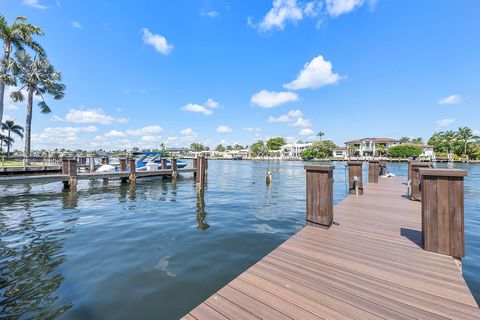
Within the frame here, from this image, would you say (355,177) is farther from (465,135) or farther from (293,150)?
(293,150)

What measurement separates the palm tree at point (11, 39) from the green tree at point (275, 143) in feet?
364

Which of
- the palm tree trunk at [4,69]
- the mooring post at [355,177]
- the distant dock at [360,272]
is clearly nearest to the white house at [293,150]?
the mooring post at [355,177]

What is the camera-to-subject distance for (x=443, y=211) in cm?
342

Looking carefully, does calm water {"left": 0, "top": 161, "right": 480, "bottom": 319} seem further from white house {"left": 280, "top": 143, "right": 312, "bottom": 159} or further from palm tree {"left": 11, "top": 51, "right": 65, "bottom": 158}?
white house {"left": 280, "top": 143, "right": 312, "bottom": 159}

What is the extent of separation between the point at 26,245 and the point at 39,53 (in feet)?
93.9

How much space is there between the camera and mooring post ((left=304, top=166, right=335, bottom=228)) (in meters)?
4.71

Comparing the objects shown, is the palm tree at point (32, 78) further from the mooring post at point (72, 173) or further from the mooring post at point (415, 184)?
the mooring post at point (415, 184)

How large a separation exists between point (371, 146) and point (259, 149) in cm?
5682

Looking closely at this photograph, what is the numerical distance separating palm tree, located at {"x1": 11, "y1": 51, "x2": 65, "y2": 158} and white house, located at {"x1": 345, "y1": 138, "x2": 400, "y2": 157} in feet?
294

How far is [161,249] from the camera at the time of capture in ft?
17.1

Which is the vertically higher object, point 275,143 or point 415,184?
point 275,143

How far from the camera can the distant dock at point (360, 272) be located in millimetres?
2223

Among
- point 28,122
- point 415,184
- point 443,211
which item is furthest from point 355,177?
point 28,122

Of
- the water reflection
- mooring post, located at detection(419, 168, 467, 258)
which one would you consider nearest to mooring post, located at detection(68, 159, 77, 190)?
the water reflection
